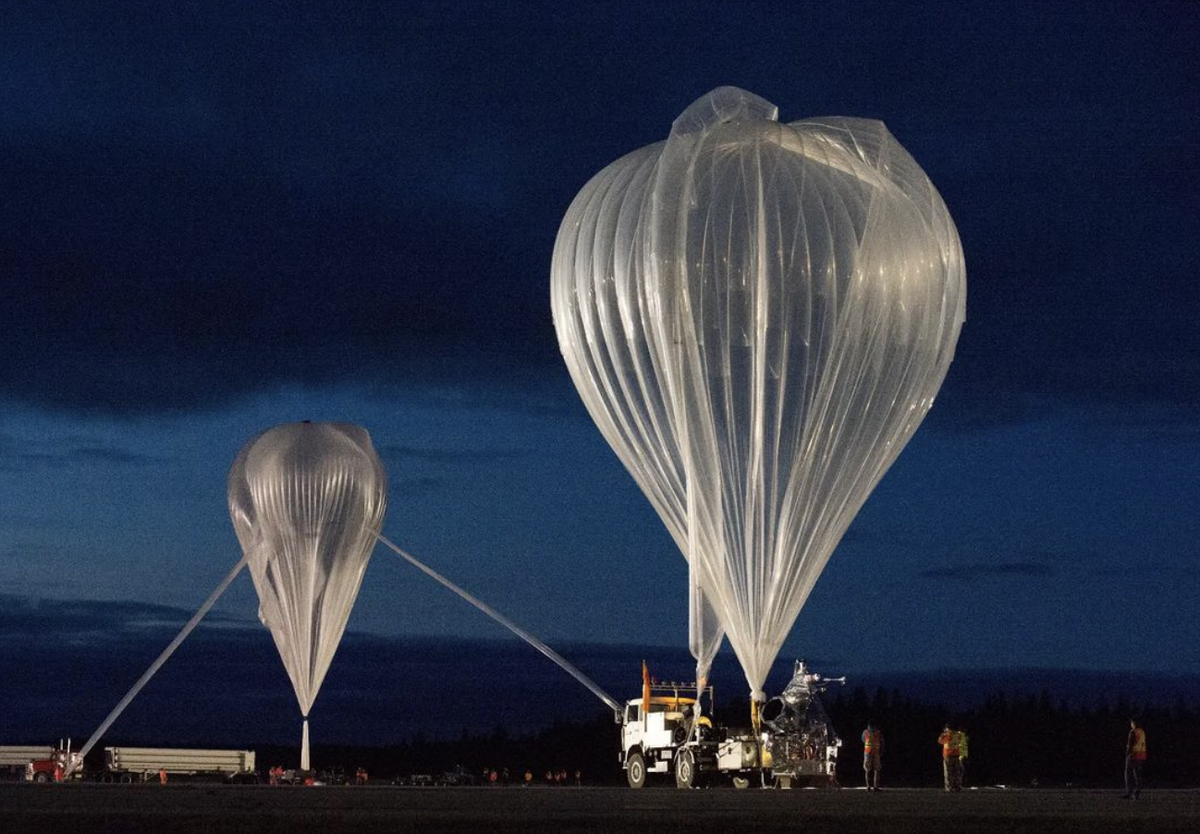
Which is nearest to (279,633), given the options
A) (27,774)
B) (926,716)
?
(27,774)

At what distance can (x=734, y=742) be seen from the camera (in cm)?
3847

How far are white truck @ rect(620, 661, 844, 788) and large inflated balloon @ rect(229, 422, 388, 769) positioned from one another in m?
23.6

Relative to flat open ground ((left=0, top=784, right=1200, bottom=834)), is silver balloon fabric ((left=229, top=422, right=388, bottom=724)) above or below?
above

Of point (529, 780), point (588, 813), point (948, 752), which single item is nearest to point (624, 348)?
point (948, 752)

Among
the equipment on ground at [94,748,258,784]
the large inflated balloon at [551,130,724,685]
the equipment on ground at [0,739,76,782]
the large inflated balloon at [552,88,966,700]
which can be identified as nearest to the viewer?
the large inflated balloon at [552,88,966,700]

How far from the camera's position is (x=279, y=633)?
211 feet

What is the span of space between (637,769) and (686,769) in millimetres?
2616

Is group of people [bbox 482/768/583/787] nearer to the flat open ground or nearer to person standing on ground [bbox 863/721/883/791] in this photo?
person standing on ground [bbox 863/721/883/791]

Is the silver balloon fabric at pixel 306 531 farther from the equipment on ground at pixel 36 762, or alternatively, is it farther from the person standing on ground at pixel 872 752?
the person standing on ground at pixel 872 752

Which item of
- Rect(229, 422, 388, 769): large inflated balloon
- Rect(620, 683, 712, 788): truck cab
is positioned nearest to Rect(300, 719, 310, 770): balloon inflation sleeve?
Rect(229, 422, 388, 769): large inflated balloon

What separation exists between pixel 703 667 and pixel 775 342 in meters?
7.22

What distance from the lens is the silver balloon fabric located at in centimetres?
6322

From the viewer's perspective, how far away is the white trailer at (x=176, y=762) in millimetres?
68375

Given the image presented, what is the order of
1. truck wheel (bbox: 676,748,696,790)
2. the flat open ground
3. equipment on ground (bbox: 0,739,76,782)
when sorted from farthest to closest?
equipment on ground (bbox: 0,739,76,782)
truck wheel (bbox: 676,748,696,790)
the flat open ground
